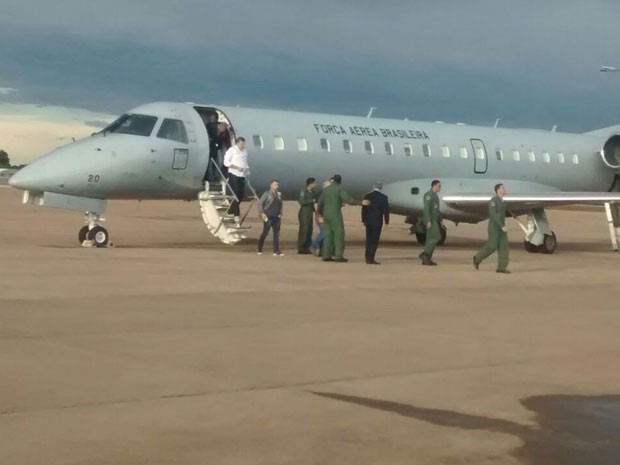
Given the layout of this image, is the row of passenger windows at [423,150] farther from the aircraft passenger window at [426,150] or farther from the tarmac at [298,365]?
the tarmac at [298,365]

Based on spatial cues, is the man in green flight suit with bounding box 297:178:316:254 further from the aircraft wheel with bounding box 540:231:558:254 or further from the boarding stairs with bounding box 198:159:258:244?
the aircraft wheel with bounding box 540:231:558:254

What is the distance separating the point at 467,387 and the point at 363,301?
5418 mm

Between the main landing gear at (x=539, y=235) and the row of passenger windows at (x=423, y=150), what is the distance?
108 inches

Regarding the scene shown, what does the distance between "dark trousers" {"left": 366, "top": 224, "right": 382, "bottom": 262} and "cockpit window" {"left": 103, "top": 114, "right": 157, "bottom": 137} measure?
535 cm

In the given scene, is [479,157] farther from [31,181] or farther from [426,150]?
[31,181]

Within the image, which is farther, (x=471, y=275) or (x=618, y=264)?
(x=618, y=264)

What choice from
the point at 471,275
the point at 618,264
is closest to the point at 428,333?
the point at 471,275

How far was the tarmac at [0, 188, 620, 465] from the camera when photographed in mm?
6566

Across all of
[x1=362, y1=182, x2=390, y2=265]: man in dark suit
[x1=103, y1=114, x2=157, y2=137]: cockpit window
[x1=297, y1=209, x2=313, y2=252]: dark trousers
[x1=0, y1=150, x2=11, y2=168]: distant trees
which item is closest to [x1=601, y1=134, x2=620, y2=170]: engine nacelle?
[x1=297, y1=209, x2=313, y2=252]: dark trousers

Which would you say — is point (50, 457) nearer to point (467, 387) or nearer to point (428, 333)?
point (467, 387)

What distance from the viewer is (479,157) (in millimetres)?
28391

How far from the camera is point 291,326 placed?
1152 cm

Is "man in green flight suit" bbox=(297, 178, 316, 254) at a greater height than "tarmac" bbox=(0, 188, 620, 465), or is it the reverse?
"man in green flight suit" bbox=(297, 178, 316, 254)

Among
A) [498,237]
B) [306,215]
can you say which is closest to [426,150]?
[306,215]
